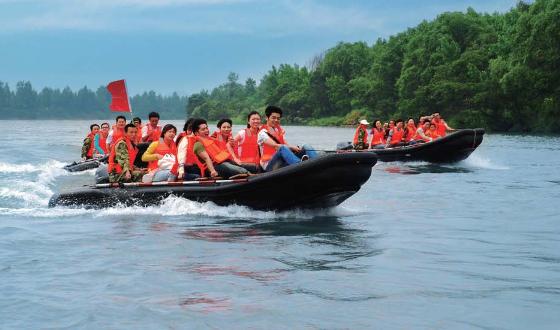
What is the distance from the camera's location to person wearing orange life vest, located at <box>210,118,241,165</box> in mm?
12023

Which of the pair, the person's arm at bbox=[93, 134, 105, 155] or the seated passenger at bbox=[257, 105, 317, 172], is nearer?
the seated passenger at bbox=[257, 105, 317, 172]

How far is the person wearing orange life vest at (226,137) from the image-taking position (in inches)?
473

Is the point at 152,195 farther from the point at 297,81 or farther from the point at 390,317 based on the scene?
the point at 297,81

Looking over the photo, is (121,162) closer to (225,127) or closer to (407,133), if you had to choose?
(225,127)

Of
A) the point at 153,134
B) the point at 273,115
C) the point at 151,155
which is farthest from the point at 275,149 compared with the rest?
the point at 153,134

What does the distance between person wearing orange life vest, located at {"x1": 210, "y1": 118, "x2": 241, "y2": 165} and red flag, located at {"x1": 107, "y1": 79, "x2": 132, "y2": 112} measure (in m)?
4.46

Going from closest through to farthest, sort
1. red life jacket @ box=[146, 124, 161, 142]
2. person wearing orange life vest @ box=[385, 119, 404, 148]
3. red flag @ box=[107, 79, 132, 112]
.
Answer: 1. red flag @ box=[107, 79, 132, 112]
2. red life jacket @ box=[146, 124, 161, 142]
3. person wearing orange life vest @ box=[385, 119, 404, 148]

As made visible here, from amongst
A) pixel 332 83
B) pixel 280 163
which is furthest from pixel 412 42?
pixel 280 163

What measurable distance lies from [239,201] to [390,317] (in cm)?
545

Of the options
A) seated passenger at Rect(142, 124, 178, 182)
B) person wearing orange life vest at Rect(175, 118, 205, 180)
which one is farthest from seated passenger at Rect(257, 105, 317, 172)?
seated passenger at Rect(142, 124, 178, 182)

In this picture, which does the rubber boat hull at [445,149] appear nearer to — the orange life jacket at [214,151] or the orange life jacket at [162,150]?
the orange life jacket at [162,150]

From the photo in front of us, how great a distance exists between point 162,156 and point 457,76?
171 feet

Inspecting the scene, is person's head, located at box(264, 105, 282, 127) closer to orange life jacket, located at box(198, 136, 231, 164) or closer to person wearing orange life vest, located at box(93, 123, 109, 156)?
orange life jacket, located at box(198, 136, 231, 164)

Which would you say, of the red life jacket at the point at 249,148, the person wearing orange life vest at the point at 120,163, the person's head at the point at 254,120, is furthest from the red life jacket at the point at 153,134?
the person's head at the point at 254,120
